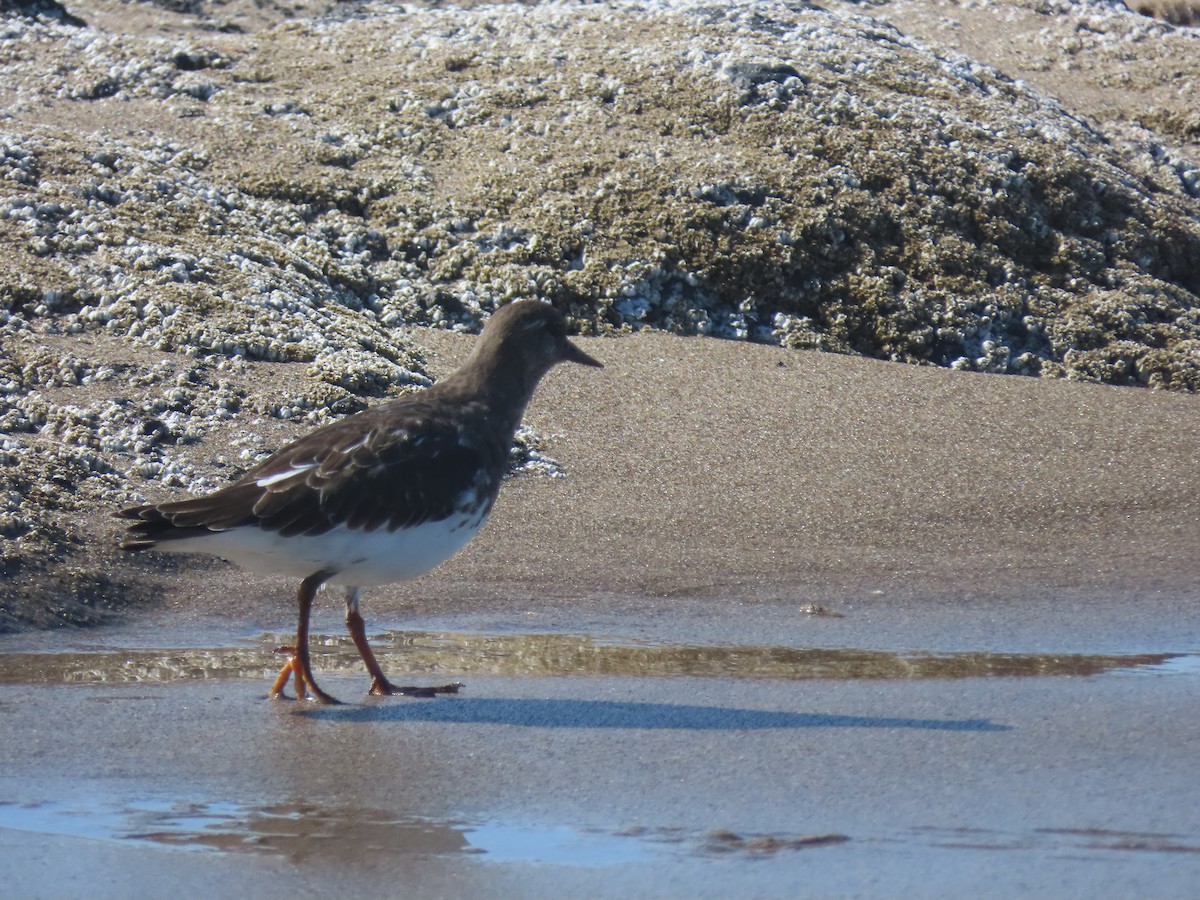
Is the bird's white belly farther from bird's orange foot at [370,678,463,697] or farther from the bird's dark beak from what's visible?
the bird's dark beak

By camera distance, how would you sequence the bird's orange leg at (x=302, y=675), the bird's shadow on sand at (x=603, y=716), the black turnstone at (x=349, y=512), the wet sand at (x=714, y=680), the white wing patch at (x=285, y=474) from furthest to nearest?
1. the white wing patch at (x=285, y=474)
2. the black turnstone at (x=349, y=512)
3. the bird's orange leg at (x=302, y=675)
4. the bird's shadow on sand at (x=603, y=716)
5. the wet sand at (x=714, y=680)

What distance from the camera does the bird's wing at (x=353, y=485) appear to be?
590 cm

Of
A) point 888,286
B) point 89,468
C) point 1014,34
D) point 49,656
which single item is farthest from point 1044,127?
point 49,656

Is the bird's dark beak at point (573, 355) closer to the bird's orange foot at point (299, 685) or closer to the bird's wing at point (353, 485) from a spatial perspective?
the bird's wing at point (353, 485)

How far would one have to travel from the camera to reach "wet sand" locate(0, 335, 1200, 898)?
13.6ft

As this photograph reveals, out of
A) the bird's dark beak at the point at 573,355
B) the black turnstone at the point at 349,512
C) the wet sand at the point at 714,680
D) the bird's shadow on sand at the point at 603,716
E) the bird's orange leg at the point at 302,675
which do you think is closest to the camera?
the wet sand at the point at 714,680

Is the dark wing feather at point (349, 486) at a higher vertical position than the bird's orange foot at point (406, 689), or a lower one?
higher

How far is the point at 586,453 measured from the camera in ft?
27.8

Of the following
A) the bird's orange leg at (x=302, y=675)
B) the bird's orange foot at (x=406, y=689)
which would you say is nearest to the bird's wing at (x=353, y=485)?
the bird's orange leg at (x=302, y=675)

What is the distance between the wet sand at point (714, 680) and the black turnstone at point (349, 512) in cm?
42

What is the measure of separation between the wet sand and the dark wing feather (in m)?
0.63

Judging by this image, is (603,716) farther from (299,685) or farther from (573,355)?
(573,355)

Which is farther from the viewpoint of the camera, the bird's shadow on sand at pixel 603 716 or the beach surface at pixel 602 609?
the bird's shadow on sand at pixel 603 716

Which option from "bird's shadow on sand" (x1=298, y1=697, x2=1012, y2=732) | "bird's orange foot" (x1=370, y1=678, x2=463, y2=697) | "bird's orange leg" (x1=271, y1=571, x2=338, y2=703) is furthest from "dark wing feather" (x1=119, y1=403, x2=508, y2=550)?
"bird's shadow on sand" (x1=298, y1=697, x2=1012, y2=732)
